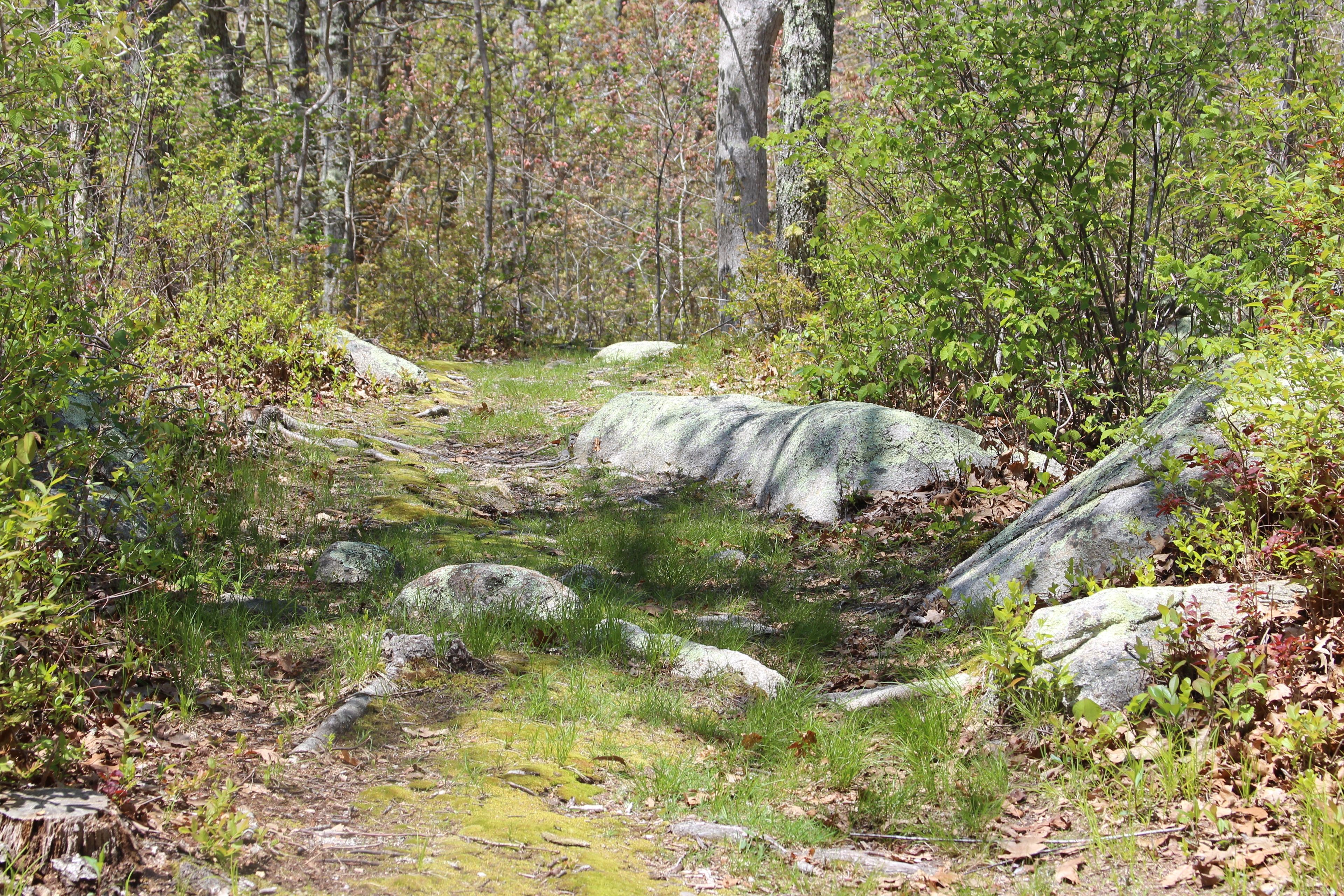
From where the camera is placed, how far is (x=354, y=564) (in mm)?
4910

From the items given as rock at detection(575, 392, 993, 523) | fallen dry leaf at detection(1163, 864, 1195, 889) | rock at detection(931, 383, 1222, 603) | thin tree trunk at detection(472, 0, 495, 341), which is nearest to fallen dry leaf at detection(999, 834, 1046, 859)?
fallen dry leaf at detection(1163, 864, 1195, 889)

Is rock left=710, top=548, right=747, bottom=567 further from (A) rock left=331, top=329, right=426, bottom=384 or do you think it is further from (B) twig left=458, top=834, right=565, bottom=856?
(A) rock left=331, top=329, right=426, bottom=384

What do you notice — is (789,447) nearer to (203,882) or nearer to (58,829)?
(203,882)

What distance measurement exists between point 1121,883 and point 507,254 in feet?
50.6

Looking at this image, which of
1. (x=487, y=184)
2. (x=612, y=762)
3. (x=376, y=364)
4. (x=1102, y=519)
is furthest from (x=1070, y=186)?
(x=487, y=184)

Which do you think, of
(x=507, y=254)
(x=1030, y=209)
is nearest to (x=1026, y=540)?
(x=1030, y=209)

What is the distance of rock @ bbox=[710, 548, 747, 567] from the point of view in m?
5.86

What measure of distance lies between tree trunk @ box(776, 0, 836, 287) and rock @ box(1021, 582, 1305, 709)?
726cm

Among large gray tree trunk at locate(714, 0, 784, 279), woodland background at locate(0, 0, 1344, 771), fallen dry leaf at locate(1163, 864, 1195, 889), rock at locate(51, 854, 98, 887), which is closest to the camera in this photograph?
rock at locate(51, 854, 98, 887)

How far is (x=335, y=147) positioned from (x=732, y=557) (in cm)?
1261

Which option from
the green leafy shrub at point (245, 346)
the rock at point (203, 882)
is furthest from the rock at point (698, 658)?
the green leafy shrub at point (245, 346)

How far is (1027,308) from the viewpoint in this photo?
226 inches

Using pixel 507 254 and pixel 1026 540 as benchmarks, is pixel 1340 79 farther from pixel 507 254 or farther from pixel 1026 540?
pixel 507 254

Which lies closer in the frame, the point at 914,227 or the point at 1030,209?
the point at 914,227
